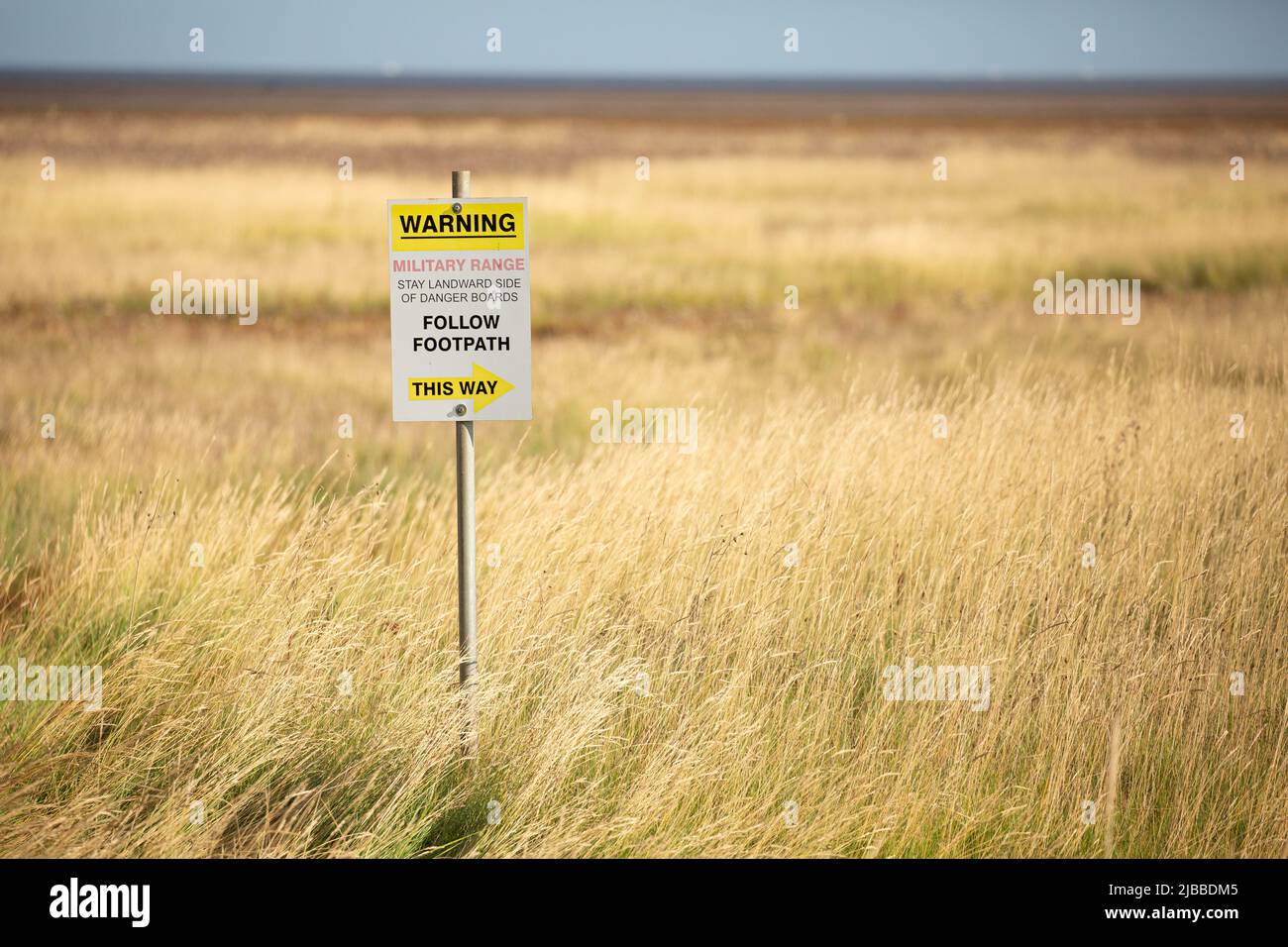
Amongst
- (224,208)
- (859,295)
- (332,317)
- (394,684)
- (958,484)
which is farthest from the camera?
(224,208)

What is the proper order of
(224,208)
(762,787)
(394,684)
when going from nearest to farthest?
(762,787) → (394,684) → (224,208)

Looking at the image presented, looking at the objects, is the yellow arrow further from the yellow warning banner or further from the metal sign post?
the yellow warning banner

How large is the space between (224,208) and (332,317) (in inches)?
429

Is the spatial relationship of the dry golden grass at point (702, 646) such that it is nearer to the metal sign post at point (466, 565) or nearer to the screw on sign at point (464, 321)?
the metal sign post at point (466, 565)

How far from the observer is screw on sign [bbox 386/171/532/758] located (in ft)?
15.0

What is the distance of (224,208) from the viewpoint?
97.6 ft

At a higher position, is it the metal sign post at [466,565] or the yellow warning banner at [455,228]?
the yellow warning banner at [455,228]

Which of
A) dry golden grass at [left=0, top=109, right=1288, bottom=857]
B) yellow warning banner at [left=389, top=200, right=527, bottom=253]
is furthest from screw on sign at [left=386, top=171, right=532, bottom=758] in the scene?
dry golden grass at [left=0, top=109, right=1288, bottom=857]

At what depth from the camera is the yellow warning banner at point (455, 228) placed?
15.0 feet

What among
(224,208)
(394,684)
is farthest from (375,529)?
(224,208)

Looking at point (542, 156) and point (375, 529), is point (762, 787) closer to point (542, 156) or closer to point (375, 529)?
point (375, 529)

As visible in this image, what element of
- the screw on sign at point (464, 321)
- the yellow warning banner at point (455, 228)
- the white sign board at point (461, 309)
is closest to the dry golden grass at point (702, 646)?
the screw on sign at point (464, 321)

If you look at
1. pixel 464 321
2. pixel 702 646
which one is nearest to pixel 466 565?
pixel 464 321

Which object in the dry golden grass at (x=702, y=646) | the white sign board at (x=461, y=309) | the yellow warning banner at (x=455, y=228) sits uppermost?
the yellow warning banner at (x=455, y=228)
